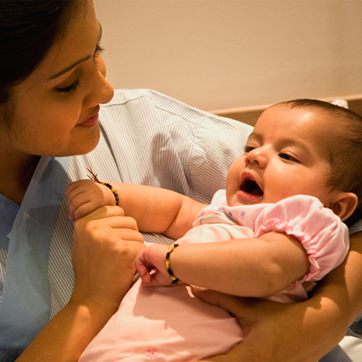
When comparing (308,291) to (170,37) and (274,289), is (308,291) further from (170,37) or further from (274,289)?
(170,37)

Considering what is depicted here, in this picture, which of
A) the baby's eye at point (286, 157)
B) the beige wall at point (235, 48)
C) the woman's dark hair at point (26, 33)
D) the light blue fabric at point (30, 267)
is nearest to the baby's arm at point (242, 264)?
the baby's eye at point (286, 157)

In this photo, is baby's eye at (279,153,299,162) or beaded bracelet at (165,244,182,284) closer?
beaded bracelet at (165,244,182,284)

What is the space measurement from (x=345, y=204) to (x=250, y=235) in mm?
257

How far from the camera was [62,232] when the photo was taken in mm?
1171

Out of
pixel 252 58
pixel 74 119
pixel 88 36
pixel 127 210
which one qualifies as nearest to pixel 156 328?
pixel 127 210

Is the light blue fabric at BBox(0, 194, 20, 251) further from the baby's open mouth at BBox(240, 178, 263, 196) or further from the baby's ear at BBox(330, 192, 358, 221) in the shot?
the baby's ear at BBox(330, 192, 358, 221)

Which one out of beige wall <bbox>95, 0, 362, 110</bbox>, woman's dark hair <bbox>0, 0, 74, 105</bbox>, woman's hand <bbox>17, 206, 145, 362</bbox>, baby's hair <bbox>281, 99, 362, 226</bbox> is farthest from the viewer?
beige wall <bbox>95, 0, 362, 110</bbox>

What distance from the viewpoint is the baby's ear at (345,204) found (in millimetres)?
1079

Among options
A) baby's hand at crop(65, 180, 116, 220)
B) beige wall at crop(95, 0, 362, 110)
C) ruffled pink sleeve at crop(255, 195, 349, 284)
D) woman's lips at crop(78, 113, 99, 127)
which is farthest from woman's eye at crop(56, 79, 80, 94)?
beige wall at crop(95, 0, 362, 110)

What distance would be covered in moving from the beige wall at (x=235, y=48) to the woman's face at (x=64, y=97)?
4.54 ft

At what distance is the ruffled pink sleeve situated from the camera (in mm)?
934

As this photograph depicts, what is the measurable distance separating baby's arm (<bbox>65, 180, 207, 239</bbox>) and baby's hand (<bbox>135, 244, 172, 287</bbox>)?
21 centimetres

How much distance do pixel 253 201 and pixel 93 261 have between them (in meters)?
0.43

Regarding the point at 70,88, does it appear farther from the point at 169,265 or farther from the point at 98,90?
the point at 169,265
